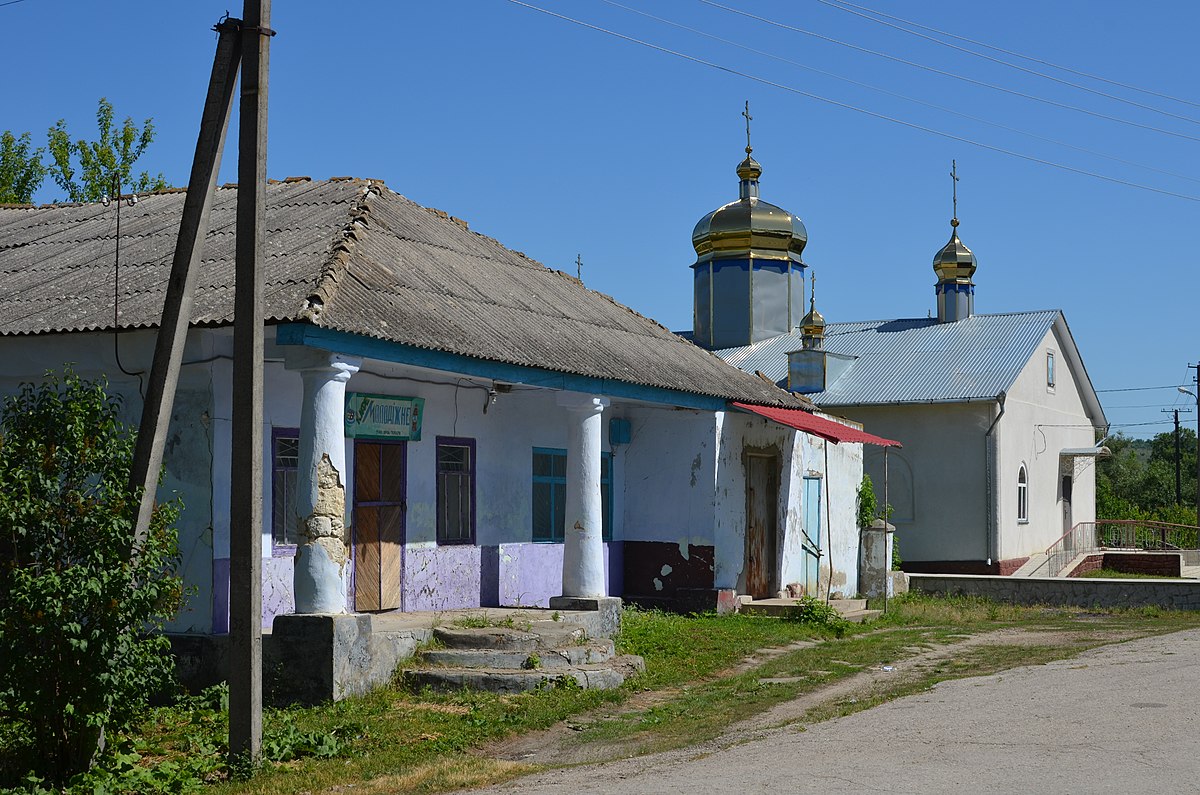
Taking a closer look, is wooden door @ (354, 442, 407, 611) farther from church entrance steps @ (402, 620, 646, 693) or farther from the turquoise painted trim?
the turquoise painted trim

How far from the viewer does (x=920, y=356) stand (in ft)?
97.3

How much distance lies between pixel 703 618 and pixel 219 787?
8.83 m

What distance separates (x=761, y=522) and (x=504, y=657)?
7.61m

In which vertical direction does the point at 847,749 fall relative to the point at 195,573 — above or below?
below

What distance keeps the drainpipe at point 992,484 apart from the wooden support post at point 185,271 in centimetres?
2106

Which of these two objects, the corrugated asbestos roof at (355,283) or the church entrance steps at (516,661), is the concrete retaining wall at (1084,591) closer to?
the corrugated asbestos roof at (355,283)

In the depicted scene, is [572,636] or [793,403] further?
[793,403]

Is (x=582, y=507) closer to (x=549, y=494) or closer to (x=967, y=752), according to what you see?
(x=549, y=494)

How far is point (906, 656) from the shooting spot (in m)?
14.3

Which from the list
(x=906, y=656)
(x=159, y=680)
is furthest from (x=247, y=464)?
(x=906, y=656)

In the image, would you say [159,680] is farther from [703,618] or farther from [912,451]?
[912,451]

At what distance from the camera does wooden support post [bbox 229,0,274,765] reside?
8430 millimetres

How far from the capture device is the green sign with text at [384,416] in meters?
12.7

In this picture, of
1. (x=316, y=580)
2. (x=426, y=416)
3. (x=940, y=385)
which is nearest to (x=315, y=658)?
(x=316, y=580)
